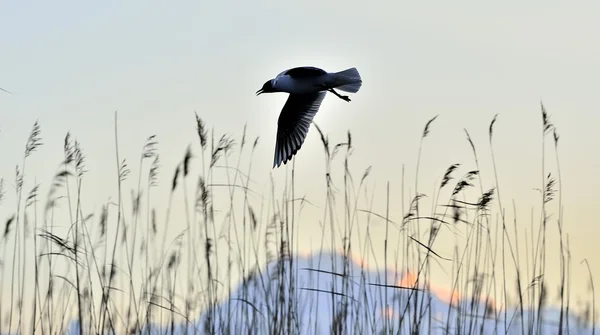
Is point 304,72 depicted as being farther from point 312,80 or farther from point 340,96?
point 340,96

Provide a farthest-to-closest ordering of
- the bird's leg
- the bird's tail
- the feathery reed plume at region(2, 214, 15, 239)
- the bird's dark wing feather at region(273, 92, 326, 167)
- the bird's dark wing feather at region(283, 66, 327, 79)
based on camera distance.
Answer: the bird's dark wing feather at region(273, 92, 326, 167) → the bird's leg → the bird's tail → the bird's dark wing feather at region(283, 66, 327, 79) → the feathery reed plume at region(2, 214, 15, 239)

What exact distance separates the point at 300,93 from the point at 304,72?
0.97ft

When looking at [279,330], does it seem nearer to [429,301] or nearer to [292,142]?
[429,301]

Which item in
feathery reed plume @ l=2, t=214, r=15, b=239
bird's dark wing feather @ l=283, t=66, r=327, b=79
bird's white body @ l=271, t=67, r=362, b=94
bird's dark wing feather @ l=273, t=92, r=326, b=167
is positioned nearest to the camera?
feathery reed plume @ l=2, t=214, r=15, b=239

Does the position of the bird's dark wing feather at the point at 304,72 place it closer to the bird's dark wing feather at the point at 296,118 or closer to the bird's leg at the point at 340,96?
the bird's leg at the point at 340,96

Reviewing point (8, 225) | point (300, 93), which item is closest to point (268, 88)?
point (300, 93)

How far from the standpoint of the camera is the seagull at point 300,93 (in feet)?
25.1

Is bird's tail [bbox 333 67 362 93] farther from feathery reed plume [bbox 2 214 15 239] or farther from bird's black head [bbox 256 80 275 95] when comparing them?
feathery reed plume [bbox 2 214 15 239]

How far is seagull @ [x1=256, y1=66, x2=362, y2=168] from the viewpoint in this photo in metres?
7.66

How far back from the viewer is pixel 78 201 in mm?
4922

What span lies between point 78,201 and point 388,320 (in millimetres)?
1628

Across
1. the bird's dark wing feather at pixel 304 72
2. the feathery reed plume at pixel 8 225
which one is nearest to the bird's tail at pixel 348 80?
the bird's dark wing feather at pixel 304 72

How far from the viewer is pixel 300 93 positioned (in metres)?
7.86

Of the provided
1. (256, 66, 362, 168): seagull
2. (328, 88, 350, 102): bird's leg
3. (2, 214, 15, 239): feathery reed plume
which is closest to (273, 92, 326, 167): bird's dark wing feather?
(256, 66, 362, 168): seagull
